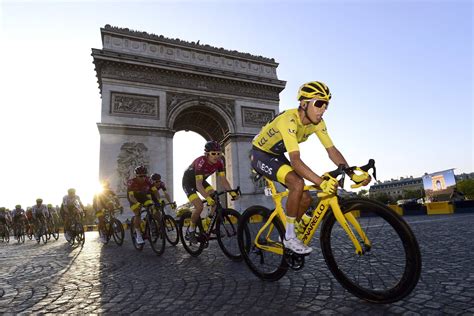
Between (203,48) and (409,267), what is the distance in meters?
22.6

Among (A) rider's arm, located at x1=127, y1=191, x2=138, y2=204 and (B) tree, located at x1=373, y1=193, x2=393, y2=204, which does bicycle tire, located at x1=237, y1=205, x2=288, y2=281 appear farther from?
(B) tree, located at x1=373, y1=193, x2=393, y2=204

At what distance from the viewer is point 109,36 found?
19703 mm

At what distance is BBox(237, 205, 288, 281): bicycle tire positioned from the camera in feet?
10.3

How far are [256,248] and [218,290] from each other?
2.40ft

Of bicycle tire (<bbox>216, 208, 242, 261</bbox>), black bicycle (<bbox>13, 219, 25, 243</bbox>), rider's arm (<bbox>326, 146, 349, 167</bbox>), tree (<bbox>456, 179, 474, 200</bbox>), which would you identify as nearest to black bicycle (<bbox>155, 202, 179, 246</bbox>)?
bicycle tire (<bbox>216, 208, 242, 261</bbox>)

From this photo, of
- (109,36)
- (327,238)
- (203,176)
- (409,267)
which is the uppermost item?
(109,36)

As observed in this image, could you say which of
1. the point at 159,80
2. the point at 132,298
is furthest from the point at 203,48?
the point at 132,298

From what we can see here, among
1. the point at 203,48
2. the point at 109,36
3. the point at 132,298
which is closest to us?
the point at 132,298

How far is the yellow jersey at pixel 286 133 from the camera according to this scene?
9.32 feet

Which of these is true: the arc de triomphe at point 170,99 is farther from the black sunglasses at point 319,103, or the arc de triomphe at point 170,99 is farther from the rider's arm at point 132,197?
the black sunglasses at point 319,103

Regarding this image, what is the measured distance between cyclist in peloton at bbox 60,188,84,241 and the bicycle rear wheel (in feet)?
29.1

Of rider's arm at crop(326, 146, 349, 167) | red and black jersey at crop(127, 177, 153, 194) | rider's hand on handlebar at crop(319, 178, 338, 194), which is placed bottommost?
rider's hand on handlebar at crop(319, 178, 338, 194)

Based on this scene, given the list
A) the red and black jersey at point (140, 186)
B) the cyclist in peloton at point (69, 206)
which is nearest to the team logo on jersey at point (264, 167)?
the red and black jersey at point (140, 186)

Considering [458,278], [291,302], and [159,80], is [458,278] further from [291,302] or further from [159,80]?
[159,80]
